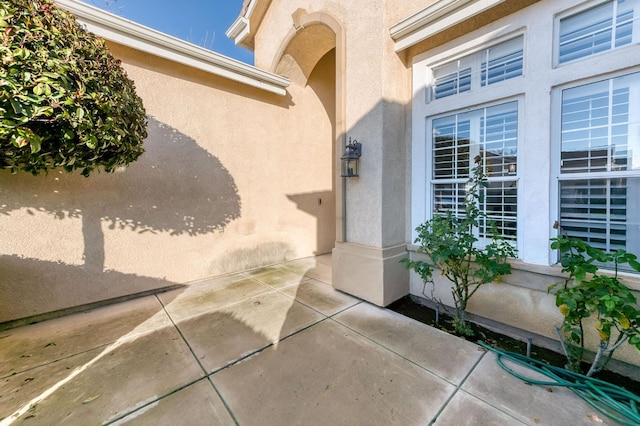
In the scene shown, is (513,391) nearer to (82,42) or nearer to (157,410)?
(157,410)

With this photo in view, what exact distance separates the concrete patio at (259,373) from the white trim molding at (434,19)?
419 centimetres

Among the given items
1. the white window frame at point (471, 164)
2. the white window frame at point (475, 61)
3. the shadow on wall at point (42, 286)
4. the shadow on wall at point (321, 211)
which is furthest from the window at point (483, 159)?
the shadow on wall at point (42, 286)

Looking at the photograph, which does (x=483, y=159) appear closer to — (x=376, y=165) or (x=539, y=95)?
(x=539, y=95)

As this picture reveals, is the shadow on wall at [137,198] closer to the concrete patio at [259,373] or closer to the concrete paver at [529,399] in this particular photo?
the concrete patio at [259,373]

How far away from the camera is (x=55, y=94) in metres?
2.20

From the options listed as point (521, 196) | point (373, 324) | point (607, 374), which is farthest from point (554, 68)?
point (373, 324)

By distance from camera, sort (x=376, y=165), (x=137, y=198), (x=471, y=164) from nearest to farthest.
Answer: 1. (x=471, y=164)
2. (x=376, y=165)
3. (x=137, y=198)

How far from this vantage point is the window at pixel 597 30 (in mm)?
2496

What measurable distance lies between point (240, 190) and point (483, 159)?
471 centimetres

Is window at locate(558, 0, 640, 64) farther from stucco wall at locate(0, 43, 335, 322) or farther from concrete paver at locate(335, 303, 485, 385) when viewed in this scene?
stucco wall at locate(0, 43, 335, 322)

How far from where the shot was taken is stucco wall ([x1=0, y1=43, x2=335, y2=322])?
3584 mm

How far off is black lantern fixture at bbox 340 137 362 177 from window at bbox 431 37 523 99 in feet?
4.75

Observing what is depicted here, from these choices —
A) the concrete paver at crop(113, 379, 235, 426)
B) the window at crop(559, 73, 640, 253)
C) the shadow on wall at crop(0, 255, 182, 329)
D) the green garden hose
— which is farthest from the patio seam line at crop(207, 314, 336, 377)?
the window at crop(559, 73, 640, 253)

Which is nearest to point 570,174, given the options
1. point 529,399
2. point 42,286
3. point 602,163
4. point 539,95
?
point 602,163
